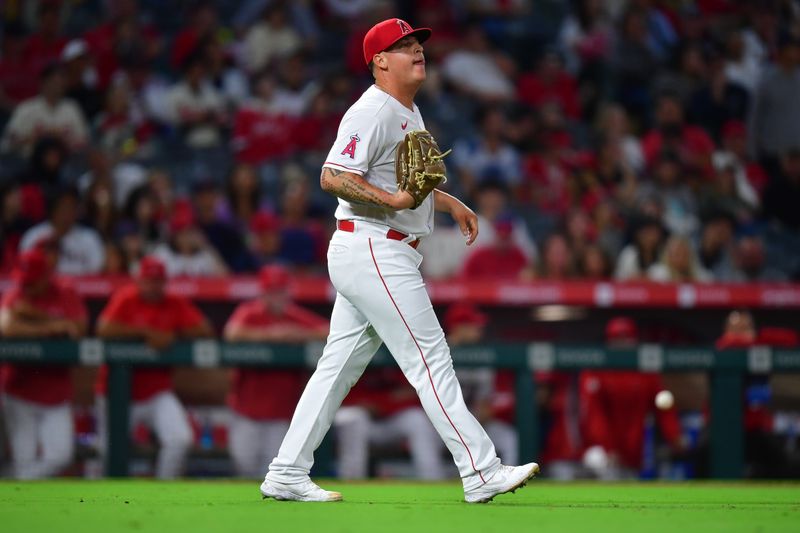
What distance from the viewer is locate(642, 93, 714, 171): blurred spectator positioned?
11.7 metres

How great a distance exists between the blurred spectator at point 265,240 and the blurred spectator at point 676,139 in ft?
12.4

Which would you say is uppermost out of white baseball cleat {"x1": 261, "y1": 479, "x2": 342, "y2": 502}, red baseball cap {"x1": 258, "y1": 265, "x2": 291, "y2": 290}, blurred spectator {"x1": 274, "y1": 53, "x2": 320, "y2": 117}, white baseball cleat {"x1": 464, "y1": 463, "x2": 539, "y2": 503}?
blurred spectator {"x1": 274, "y1": 53, "x2": 320, "y2": 117}

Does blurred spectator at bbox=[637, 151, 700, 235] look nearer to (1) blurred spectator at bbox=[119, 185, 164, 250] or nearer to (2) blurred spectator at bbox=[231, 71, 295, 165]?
(2) blurred spectator at bbox=[231, 71, 295, 165]

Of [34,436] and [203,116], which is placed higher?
[203,116]

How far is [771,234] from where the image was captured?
1088 centimetres

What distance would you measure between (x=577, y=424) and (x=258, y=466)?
1922mm

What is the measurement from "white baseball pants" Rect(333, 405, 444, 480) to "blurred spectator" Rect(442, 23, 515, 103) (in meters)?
5.25

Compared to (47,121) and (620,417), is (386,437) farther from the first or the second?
(47,121)

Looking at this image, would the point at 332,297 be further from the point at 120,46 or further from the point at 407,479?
the point at 120,46

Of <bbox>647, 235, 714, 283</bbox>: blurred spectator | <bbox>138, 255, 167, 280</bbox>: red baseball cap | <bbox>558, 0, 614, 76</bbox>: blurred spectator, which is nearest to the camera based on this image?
<bbox>138, 255, 167, 280</bbox>: red baseball cap

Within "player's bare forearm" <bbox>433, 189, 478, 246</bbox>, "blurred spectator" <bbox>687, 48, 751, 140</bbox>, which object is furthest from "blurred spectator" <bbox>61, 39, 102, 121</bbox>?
"player's bare forearm" <bbox>433, 189, 478, 246</bbox>

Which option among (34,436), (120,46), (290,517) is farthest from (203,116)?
(290,517)

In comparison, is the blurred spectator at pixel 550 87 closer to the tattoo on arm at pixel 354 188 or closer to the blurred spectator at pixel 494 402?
the blurred spectator at pixel 494 402

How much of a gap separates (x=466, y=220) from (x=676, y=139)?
295 inches
